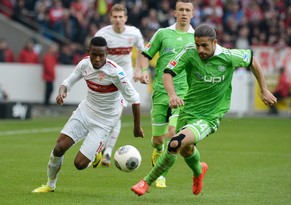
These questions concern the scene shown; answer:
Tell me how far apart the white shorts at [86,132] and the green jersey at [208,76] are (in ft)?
4.29

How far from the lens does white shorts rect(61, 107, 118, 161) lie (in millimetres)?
11492

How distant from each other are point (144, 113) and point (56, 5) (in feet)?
18.5

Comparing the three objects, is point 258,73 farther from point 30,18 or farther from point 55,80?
point 30,18

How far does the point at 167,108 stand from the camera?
1312 centimetres

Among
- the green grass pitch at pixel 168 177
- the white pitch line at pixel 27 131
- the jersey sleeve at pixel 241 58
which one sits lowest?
the white pitch line at pixel 27 131

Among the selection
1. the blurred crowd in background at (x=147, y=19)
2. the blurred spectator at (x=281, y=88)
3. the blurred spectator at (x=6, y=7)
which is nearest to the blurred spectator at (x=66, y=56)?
the blurred crowd in background at (x=147, y=19)

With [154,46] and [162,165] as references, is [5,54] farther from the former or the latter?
[162,165]

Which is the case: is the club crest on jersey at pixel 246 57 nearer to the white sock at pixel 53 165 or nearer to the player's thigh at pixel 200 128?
the player's thigh at pixel 200 128

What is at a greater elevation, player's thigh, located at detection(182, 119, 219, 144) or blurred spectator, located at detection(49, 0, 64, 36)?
player's thigh, located at detection(182, 119, 219, 144)

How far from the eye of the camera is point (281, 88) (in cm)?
3048

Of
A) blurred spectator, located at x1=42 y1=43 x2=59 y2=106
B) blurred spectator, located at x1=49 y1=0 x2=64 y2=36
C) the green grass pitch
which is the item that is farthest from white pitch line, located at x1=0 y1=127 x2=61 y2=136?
blurred spectator, located at x1=49 y1=0 x2=64 y2=36

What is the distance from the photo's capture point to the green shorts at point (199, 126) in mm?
10453

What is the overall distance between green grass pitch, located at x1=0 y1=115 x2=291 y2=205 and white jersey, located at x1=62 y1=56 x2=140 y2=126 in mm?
1075

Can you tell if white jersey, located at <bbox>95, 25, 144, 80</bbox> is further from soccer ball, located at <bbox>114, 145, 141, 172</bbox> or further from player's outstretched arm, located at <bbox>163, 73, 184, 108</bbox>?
player's outstretched arm, located at <bbox>163, 73, 184, 108</bbox>
